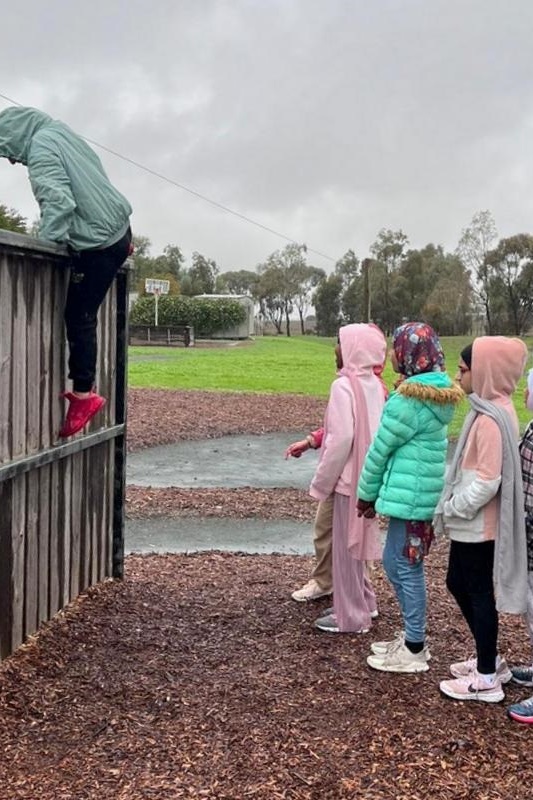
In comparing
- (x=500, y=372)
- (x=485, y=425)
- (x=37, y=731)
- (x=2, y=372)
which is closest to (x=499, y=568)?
(x=485, y=425)

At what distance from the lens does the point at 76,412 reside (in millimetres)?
4223

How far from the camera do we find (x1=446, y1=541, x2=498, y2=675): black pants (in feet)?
12.3

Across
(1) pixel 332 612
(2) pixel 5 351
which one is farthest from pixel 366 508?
(2) pixel 5 351

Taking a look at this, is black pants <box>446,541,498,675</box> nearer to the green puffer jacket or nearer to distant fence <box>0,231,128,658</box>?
the green puffer jacket

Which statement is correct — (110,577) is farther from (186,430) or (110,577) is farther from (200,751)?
(186,430)

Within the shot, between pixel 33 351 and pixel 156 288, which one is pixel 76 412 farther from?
pixel 156 288

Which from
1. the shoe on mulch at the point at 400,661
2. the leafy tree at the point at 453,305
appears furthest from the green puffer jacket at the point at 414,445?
the leafy tree at the point at 453,305

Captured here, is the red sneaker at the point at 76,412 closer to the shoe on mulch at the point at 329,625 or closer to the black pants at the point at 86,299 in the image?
the black pants at the point at 86,299

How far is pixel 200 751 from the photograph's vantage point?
3.24m

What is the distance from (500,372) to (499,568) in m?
0.86

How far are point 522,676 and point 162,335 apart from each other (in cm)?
4218

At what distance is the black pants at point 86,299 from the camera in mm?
3980

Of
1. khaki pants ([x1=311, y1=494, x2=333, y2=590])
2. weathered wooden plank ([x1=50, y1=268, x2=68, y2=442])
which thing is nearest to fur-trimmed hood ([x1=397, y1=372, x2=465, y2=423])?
khaki pants ([x1=311, y1=494, x2=333, y2=590])

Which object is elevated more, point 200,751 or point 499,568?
point 499,568
